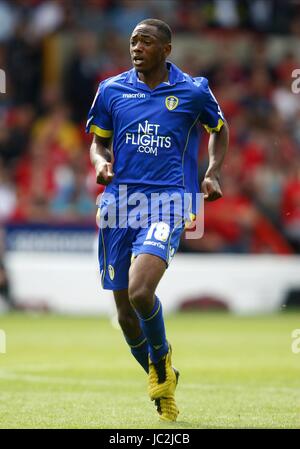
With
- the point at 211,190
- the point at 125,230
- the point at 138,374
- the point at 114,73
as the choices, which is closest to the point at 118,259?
the point at 125,230

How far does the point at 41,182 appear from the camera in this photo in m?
18.2

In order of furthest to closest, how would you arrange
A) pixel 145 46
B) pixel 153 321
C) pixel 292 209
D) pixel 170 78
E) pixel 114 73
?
pixel 114 73 → pixel 292 209 → pixel 170 78 → pixel 145 46 → pixel 153 321

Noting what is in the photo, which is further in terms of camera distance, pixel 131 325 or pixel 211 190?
pixel 131 325

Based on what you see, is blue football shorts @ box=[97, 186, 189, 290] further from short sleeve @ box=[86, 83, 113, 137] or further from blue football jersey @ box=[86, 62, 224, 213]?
short sleeve @ box=[86, 83, 113, 137]

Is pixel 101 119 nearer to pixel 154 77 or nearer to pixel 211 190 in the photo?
pixel 154 77

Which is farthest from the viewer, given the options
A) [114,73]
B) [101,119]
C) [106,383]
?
[114,73]

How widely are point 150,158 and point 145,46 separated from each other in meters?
0.76

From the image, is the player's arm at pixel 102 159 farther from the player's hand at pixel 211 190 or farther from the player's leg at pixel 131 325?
the player's leg at pixel 131 325

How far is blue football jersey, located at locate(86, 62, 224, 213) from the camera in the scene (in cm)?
779

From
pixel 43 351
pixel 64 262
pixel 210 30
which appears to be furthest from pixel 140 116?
pixel 210 30

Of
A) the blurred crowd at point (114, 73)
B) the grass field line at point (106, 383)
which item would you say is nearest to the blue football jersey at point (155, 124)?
the grass field line at point (106, 383)

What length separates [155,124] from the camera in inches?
308

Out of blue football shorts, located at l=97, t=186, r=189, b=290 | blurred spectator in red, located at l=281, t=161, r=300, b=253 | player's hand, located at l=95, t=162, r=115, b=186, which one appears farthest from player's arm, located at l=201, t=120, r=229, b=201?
blurred spectator in red, located at l=281, t=161, r=300, b=253

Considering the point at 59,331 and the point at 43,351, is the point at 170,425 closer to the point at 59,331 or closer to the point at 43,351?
the point at 43,351
